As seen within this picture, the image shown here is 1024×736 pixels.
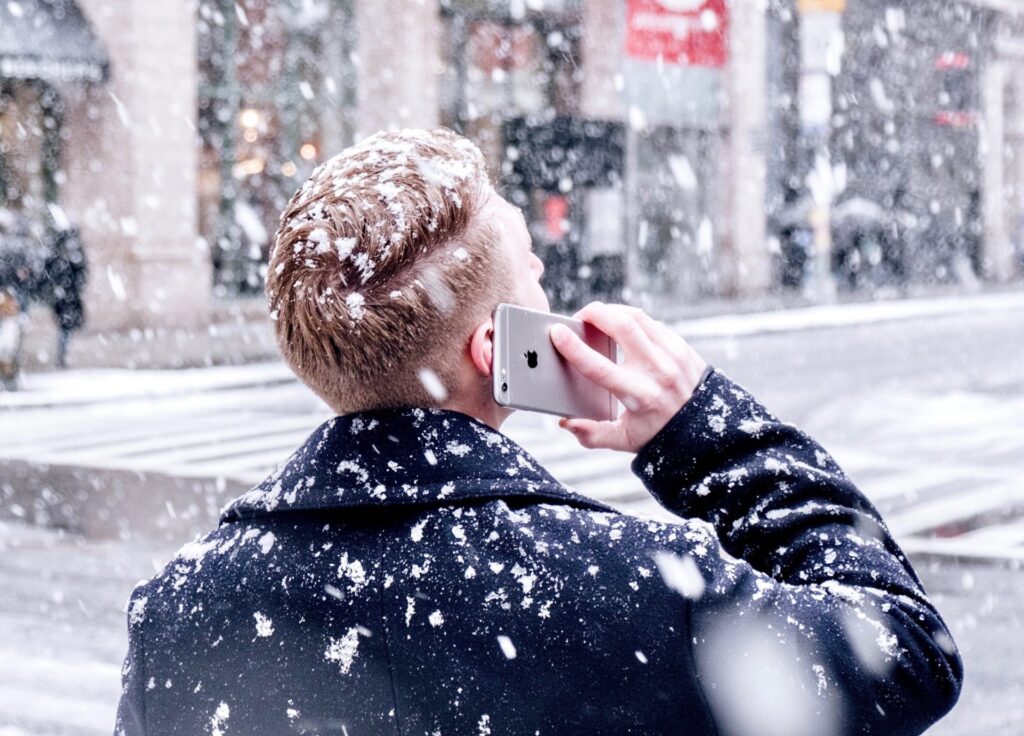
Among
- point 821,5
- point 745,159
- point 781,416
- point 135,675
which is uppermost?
point 135,675

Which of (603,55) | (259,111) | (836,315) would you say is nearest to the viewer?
(259,111)

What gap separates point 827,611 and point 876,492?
791 cm

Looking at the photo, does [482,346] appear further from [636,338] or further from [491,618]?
[491,618]

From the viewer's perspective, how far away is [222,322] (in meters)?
23.1

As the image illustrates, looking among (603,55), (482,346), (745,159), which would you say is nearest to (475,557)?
(482,346)

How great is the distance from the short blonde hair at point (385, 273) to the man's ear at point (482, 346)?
1cm

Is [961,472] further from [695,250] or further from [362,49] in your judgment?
[695,250]

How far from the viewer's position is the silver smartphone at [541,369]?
1679mm

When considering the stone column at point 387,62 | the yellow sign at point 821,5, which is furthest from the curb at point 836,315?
the stone column at point 387,62

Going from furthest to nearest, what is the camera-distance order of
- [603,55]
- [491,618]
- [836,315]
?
[603,55] < [836,315] < [491,618]

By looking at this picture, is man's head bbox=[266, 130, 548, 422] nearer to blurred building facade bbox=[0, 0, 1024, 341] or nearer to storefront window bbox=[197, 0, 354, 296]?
blurred building facade bbox=[0, 0, 1024, 341]

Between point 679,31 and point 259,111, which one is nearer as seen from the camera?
point 259,111

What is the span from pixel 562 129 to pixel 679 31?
163 inches

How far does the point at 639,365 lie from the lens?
176 centimetres
